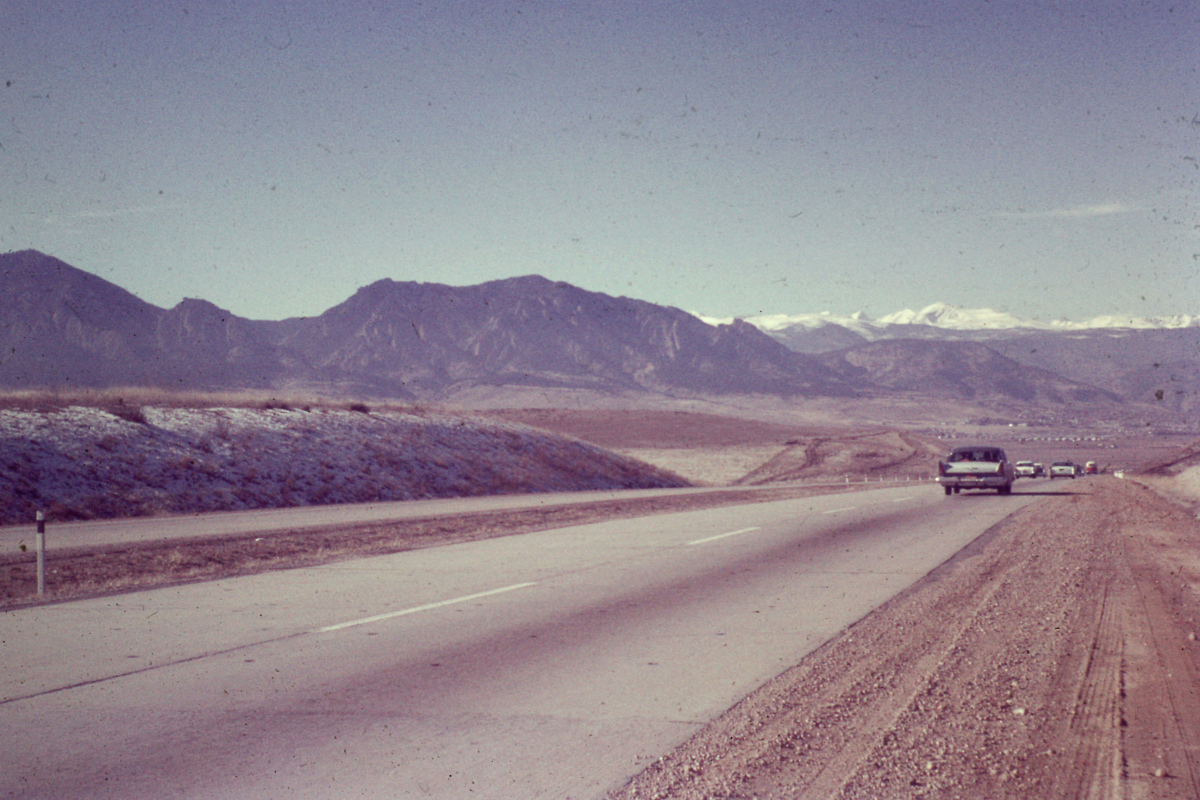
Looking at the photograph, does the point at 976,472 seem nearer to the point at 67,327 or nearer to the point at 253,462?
the point at 253,462

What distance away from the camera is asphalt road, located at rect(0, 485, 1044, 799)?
546 cm

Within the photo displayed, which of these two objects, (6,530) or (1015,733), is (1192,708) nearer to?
(1015,733)

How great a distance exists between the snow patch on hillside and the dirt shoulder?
23949mm

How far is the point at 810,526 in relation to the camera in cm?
2081

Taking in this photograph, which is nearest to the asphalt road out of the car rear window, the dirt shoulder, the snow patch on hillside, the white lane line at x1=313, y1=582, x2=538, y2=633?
the white lane line at x1=313, y1=582, x2=538, y2=633

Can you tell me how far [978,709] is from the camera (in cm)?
654

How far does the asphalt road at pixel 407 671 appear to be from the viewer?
5.46 m

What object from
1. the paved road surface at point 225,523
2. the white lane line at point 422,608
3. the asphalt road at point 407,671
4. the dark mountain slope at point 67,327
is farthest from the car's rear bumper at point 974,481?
the dark mountain slope at point 67,327

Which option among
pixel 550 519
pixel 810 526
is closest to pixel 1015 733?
pixel 810 526

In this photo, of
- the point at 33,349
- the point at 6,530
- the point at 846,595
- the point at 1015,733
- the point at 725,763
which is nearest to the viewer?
the point at 725,763

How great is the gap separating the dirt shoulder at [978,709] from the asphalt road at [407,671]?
0.42m

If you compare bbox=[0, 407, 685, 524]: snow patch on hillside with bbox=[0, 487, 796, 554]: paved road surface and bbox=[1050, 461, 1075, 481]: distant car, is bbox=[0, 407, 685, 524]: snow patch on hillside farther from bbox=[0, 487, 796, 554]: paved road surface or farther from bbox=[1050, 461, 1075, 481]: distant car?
bbox=[1050, 461, 1075, 481]: distant car

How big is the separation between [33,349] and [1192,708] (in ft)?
543

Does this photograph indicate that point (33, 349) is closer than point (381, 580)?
No
